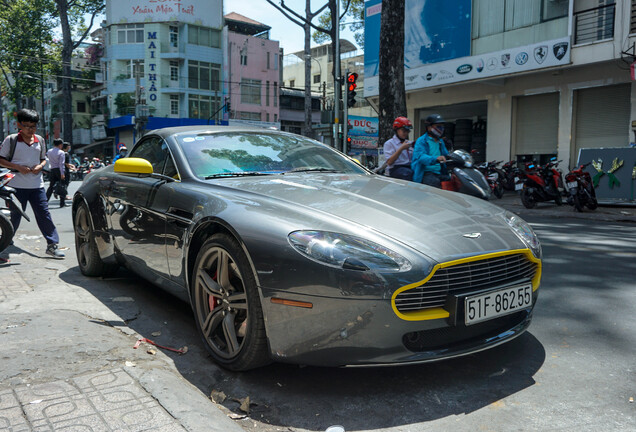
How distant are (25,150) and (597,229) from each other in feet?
26.2

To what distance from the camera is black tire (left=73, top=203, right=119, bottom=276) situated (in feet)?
15.4

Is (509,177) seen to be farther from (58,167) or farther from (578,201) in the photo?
(58,167)

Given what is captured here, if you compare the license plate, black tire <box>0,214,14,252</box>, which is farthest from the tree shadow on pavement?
black tire <box>0,214,14,252</box>

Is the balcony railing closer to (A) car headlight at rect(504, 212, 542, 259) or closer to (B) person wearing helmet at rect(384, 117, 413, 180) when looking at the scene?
(B) person wearing helmet at rect(384, 117, 413, 180)

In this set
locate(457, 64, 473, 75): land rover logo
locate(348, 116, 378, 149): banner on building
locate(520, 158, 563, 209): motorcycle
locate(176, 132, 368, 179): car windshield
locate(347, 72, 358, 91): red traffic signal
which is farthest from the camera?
locate(348, 116, 378, 149): banner on building

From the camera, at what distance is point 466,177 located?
5.66 m

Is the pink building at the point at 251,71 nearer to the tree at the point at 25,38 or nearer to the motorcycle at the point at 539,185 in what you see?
the tree at the point at 25,38

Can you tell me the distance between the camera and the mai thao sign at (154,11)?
4312 centimetres

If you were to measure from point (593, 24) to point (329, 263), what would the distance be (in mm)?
15777

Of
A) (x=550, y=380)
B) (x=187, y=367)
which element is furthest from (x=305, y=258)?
(x=550, y=380)

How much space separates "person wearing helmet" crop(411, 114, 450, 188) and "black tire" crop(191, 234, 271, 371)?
349cm

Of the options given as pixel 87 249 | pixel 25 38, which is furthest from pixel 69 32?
pixel 87 249

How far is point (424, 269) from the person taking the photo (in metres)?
2.32

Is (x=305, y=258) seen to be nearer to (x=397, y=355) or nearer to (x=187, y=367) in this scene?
(x=397, y=355)
